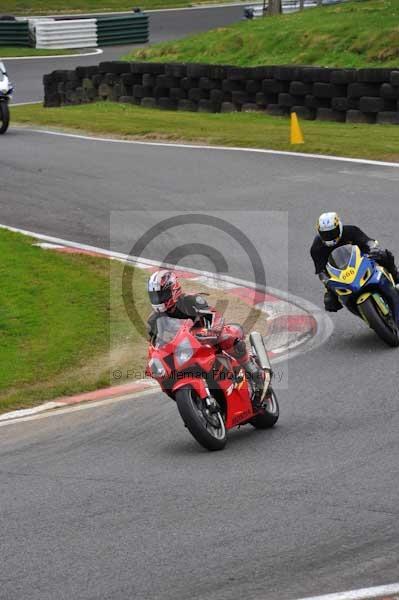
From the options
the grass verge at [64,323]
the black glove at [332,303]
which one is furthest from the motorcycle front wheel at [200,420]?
the black glove at [332,303]

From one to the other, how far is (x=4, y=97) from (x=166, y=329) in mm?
16745

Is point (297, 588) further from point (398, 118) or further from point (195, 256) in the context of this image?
point (398, 118)

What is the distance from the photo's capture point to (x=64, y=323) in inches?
505

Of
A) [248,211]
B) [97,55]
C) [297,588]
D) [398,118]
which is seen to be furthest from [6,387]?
[97,55]

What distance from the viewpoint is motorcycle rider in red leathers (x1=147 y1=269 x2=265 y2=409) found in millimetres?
8570

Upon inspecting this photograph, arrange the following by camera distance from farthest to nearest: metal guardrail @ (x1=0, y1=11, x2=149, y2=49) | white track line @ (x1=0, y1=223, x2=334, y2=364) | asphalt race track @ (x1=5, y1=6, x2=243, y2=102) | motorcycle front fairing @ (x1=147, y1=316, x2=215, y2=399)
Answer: metal guardrail @ (x1=0, y1=11, x2=149, y2=49) → asphalt race track @ (x1=5, y1=6, x2=243, y2=102) → white track line @ (x1=0, y1=223, x2=334, y2=364) → motorcycle front fairing @ (x1=147, y1=316, x2=215, y2=399)

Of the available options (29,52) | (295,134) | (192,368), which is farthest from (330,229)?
(29,52)

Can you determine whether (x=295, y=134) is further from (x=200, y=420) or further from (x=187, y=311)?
(x=200, y=420)

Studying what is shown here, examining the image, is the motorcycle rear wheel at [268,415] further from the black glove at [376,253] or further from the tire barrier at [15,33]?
the tire barrier at [15,33]

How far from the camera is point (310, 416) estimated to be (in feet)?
30.8

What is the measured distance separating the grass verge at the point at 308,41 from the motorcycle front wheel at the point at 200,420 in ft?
58.0

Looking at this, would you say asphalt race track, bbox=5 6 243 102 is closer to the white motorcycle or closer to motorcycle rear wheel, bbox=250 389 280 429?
the white motorcycle

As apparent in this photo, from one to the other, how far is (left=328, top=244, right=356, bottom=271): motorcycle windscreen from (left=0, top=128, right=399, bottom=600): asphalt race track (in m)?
Result: 0.80

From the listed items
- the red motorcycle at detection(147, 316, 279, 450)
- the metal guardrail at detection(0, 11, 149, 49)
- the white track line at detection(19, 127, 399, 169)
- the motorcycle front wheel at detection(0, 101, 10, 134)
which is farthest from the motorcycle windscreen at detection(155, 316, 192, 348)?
the metal guardrail at detection(0, 11, 149, 49)
